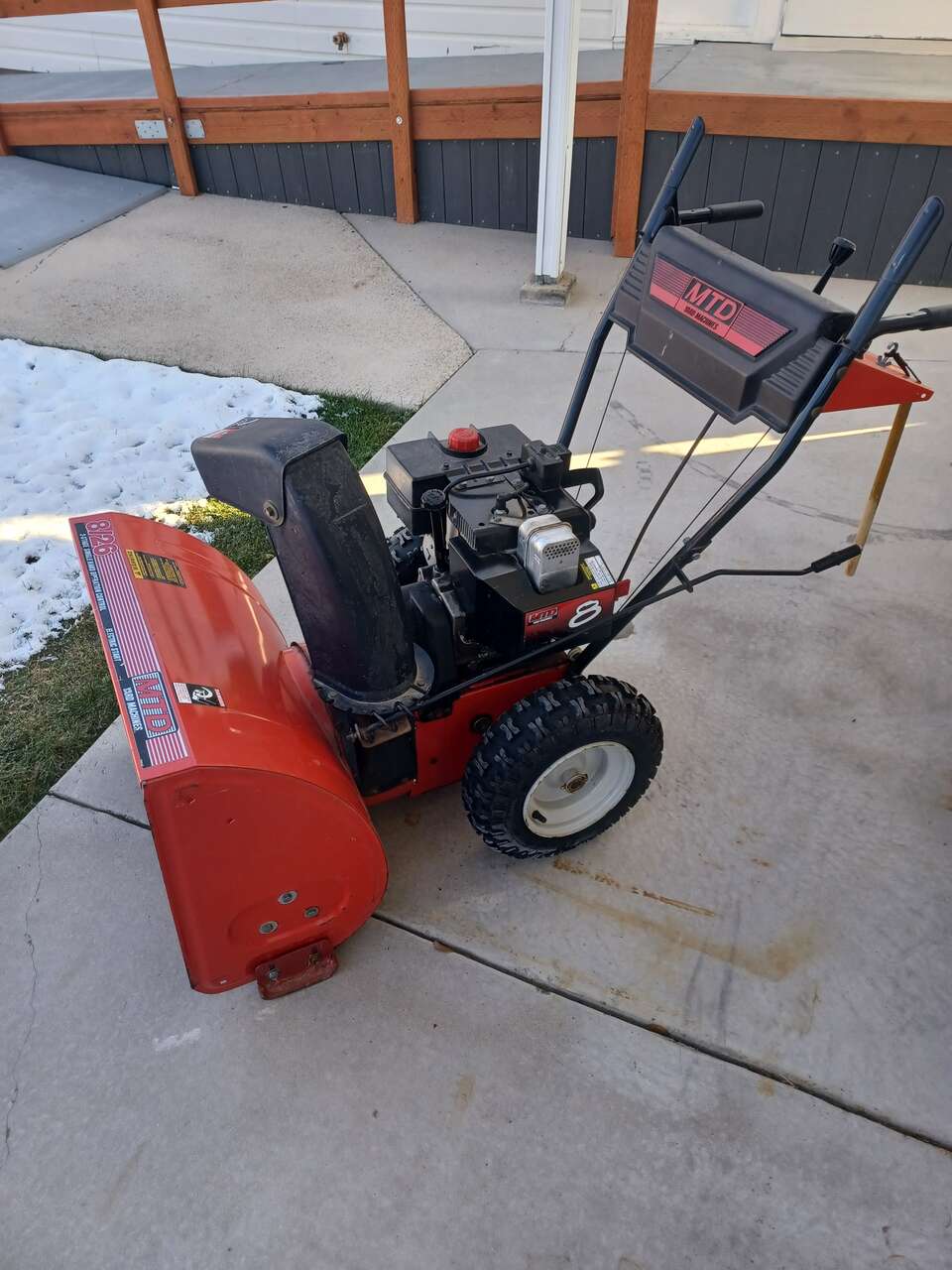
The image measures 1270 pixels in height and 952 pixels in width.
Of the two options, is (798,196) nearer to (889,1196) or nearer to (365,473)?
(365,473)

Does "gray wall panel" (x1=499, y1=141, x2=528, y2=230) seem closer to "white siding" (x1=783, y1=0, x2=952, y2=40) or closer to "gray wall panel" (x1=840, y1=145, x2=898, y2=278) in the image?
"gray wall panel" (x1=840, y1=145, x2=898, y2=278)

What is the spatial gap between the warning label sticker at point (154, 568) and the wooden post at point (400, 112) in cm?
425

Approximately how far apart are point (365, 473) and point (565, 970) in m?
2.19

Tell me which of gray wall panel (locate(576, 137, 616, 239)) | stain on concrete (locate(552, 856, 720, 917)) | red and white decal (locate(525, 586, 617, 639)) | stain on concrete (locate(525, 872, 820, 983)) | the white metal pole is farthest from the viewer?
gray wall panel (locate(576, 137, 616, 239))

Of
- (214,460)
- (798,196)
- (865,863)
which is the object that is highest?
(214,460)

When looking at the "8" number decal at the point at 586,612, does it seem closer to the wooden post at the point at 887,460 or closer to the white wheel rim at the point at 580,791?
the white wheel rim at the point at 580,791

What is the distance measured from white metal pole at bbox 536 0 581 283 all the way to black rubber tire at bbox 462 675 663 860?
3325 mm

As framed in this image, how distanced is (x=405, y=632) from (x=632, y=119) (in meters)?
4.20

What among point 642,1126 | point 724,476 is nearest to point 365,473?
point 724,476

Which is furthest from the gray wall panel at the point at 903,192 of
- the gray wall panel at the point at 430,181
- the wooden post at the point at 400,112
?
the wooden post at the point at 400,112

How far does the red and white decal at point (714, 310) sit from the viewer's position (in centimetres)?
169

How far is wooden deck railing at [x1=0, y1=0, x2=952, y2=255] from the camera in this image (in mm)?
4519

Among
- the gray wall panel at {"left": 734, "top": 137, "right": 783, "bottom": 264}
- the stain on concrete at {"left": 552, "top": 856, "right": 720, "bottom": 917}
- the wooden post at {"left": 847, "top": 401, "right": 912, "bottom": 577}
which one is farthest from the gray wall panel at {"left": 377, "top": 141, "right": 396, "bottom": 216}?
the stain on concrete at {"left": 552, "top": 856, "right": 720, "bottom": 917}

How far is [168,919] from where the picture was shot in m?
2.02
